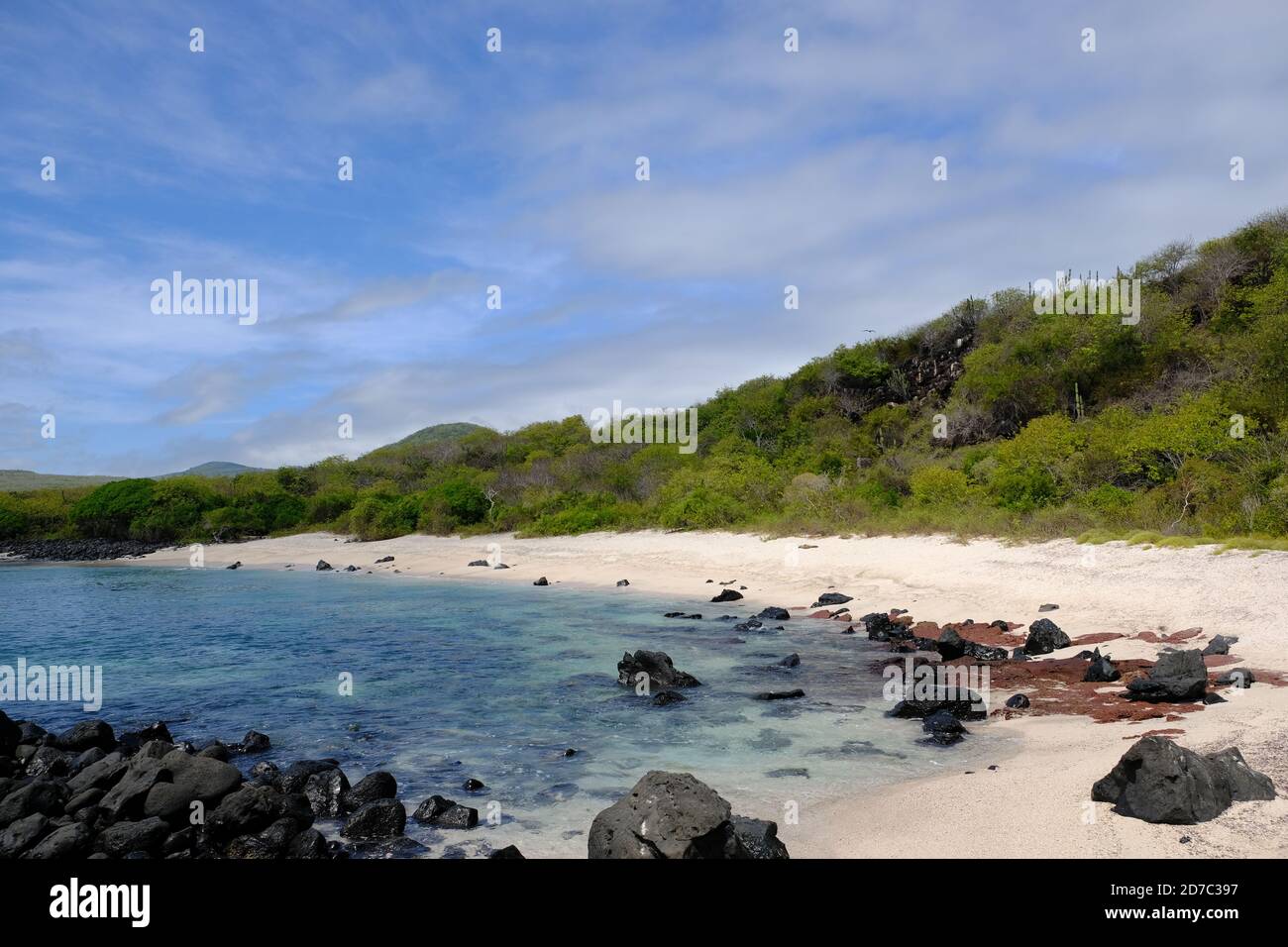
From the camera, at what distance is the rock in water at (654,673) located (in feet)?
43.9

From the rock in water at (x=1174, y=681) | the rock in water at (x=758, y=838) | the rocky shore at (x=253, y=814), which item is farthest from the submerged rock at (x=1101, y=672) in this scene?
the rock in water at (x=758, y=838)

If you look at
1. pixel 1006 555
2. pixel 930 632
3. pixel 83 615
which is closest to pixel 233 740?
pixel 930 632

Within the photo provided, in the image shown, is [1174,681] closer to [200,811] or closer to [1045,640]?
[1045,640]

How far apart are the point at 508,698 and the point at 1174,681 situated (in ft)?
32.5

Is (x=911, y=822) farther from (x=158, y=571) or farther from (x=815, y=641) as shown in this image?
(x=158, y=571)

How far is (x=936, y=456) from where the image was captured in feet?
123

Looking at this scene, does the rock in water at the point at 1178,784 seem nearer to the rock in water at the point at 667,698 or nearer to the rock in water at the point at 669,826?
the rock in water at the point at 669,826

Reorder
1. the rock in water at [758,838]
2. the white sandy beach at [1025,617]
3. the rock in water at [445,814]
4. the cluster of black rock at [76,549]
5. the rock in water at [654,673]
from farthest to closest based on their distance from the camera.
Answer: the cluster of black rock at [76,549]
the rock in water at [654,673]
the rock in water at [445,814]
the white sandy beach at [1025,617]
the rock in water at [758,838]

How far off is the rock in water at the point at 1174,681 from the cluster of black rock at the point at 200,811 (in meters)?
8.46

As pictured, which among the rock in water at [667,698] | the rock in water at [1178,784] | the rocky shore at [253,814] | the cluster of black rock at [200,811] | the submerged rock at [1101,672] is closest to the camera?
the rocky shore at [253,814]

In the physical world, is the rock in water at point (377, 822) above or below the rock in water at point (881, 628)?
below

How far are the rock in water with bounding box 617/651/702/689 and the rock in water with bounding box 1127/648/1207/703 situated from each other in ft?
21.9

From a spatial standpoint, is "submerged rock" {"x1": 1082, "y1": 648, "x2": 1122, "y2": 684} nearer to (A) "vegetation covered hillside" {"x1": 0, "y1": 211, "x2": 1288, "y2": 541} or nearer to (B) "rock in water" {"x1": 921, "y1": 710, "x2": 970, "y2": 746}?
(B) "rock in water" {"x1": 921, "y1": 710, "x2": 970, "y2": 746}

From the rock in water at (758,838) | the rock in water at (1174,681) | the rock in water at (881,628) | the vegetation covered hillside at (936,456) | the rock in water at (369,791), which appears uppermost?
the vegetation covered hillside at (936,456)
